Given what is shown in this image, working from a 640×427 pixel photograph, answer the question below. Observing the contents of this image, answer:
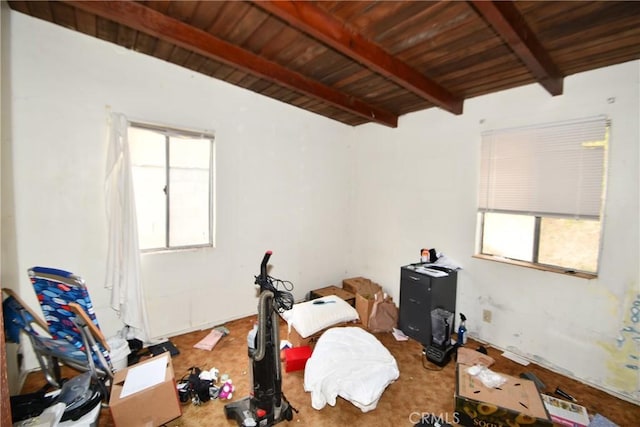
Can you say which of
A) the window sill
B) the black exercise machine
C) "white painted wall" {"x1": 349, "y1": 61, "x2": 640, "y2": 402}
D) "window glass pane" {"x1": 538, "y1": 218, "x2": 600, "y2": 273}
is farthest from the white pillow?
"window glass pane" {"x1": 538, "y1": 218, "x2": 600, "y2": 273}

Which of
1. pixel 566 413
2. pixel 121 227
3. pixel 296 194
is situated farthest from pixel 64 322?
pixel 566 413

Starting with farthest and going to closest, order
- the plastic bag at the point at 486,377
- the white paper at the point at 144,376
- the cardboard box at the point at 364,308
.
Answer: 1. the cardboard box at the point at 364,308
2. the plastic bag at the point at 486,377
3. the white paper at the point at 144,376

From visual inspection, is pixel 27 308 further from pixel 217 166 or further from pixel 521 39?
pixel 521 39

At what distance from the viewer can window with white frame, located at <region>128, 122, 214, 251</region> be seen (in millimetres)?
2803

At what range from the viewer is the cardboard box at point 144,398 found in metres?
1.78

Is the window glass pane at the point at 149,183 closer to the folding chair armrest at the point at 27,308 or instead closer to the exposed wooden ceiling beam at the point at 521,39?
the folding chair armrest at the point at 27,308

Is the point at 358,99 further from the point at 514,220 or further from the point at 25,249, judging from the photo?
the point at 25,249

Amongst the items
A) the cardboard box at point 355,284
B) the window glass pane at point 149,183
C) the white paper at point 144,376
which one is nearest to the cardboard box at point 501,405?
the cardboard box at point 355,284

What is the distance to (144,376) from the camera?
197cm

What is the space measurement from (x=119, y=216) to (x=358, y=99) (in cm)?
284

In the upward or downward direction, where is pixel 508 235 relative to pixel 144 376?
upward

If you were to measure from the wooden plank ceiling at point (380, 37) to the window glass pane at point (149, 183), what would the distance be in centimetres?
85

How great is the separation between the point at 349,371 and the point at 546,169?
8.23 feet
